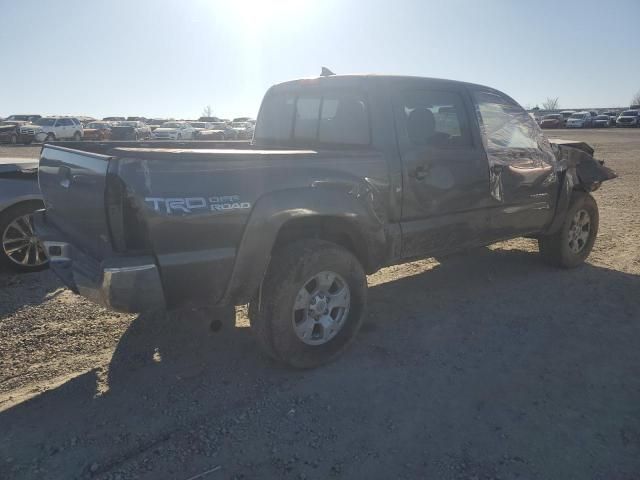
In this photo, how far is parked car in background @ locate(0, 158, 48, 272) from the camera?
200 inches

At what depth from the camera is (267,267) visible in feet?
10.3

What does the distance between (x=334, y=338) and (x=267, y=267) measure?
0.73m

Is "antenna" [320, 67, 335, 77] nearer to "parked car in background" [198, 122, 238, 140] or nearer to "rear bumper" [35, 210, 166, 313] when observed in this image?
"rear bumper" [35, 210, 166, 313]

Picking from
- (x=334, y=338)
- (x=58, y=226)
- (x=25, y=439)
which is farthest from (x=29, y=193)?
(x=334, y=338)

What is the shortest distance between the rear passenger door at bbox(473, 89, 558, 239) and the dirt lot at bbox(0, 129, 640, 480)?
0.75 metres

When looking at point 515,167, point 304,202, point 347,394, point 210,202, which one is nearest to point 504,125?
point 515,167

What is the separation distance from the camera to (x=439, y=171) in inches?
153

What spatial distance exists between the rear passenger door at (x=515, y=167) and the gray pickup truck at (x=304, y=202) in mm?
17

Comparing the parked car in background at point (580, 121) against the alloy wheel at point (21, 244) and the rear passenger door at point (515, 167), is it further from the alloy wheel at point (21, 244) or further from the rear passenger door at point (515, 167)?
the alloy wheel at point (21, 244)

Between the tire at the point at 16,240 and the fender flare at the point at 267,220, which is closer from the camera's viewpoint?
the fender flare at the point at 267,220

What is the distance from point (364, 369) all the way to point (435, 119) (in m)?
2.07

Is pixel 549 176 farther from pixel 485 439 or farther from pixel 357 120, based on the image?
pixel 485 439

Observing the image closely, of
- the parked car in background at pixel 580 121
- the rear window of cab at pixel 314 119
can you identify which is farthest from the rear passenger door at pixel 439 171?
the parked car in background at pixel 580 121

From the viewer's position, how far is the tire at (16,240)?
199 inches
